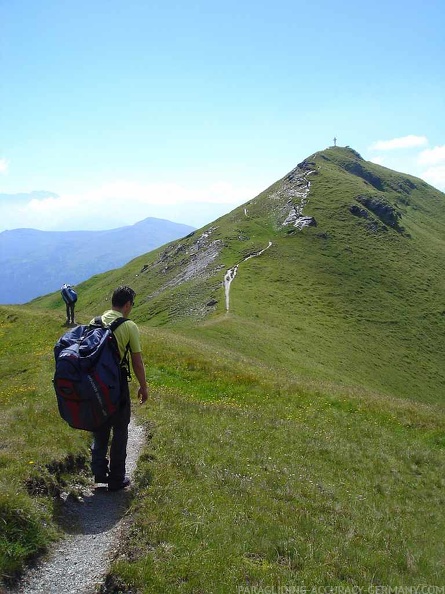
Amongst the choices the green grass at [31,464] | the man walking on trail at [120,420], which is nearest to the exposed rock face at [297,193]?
the green grass at [31,464]

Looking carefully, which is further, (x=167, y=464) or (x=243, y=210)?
(x=243, y=210)

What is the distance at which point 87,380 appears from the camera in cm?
817

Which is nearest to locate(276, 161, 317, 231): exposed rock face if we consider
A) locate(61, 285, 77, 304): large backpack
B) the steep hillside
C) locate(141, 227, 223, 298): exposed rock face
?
the steep hillside

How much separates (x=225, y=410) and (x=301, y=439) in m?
3.04

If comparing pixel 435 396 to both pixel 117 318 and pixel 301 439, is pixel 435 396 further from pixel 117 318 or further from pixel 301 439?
pixel 117 318

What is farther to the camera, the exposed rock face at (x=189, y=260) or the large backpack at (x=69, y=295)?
the exposed rock face at (x=189, y=260)

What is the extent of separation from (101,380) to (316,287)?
80.3 m

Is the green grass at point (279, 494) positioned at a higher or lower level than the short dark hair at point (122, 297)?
lower

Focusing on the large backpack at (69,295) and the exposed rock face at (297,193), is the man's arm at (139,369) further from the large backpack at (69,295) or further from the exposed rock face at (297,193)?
the exposed rock face at (297,193)

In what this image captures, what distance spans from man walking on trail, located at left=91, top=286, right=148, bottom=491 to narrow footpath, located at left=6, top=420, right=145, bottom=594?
34 cm

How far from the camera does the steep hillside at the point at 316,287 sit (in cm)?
5803

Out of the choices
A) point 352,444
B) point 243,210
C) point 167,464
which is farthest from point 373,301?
point 167,464

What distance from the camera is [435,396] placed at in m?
63.5

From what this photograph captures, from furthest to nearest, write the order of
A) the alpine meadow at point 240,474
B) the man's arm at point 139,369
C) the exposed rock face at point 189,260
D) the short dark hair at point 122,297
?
the exposed rock face at point 189,260, the short dark hair at point 122,297, the man's arm at point 139,369, the alpine meadow at point 240,474
